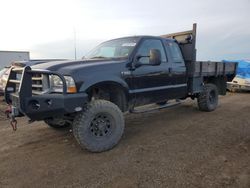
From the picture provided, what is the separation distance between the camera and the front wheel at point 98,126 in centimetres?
413

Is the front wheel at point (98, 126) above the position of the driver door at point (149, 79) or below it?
below

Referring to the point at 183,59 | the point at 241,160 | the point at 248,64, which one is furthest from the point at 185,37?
the point at 248,64

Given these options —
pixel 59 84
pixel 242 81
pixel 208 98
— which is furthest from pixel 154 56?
pixel 242 81

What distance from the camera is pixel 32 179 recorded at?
3.44m

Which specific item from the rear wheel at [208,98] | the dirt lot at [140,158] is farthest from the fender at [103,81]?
the rear wheel at [208,98]

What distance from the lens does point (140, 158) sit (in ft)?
13.1

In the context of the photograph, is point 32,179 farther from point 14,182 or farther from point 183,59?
point 183,59

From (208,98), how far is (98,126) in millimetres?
4223

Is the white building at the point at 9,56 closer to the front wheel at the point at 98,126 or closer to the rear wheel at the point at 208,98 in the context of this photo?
the rear wheel at the point at 208,98

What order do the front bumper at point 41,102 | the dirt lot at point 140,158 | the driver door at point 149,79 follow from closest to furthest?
the dirt lot at point 140,158 < the front bumper at point 41,102 < the driver door at point 149,79

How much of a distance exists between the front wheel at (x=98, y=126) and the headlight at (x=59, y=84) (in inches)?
16.9

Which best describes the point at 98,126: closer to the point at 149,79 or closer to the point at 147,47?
the point at 149,79

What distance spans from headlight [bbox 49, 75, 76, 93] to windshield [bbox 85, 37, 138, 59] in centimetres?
145

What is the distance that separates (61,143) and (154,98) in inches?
83.8
